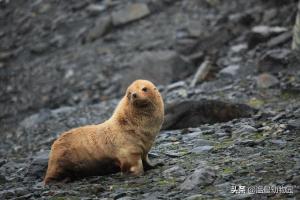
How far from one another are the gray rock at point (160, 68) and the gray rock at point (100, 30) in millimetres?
3030

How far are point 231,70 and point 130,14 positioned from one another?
5.97 m

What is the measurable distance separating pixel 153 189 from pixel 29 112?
449 inches

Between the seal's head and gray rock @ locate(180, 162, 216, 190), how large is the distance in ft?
4.37

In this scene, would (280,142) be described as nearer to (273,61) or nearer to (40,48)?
(273,61)

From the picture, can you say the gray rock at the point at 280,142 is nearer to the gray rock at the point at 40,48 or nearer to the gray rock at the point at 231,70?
the gray rock at the point at 231,70

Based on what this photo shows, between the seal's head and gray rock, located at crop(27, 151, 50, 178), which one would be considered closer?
the seal's head

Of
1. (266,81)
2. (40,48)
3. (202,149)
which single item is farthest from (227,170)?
(40,48)

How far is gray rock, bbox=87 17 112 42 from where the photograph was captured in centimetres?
2030

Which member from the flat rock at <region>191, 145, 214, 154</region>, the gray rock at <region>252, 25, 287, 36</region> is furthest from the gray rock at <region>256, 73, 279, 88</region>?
the flat rock at <region>191, 145, 214, 154</region>

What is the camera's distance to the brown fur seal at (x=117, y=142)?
8273 millimetres

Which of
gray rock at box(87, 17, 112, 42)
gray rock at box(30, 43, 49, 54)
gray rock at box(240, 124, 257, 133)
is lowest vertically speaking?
gray rock at box(240, 124, 257, 133)

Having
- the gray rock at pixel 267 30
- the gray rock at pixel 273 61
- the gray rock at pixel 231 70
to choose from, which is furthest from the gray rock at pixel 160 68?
the gray rock at pixel 273 61

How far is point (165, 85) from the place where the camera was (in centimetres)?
1645

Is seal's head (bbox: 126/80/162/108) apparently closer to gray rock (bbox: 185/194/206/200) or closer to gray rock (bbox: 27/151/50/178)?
gray rock (bbox: 185/194/206/200)
